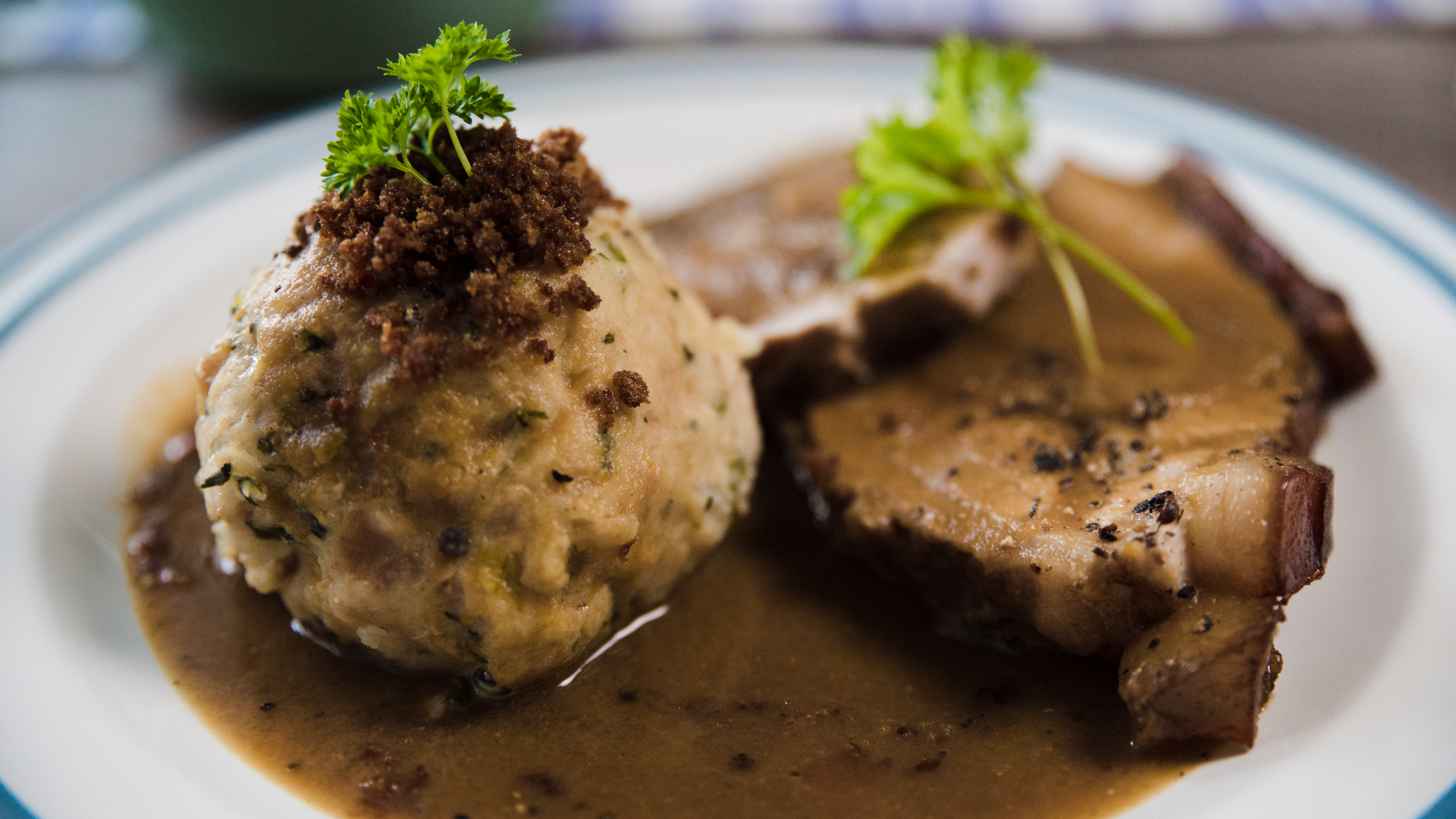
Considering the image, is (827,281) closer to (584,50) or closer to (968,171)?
(968,171)

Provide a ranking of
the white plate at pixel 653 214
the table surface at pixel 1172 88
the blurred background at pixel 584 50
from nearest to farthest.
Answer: the white plate at pixel 653 214 < the table surface at pixel 1172 88 < the blurred background at pixel 584 50

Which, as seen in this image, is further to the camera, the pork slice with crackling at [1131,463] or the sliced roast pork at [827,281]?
the sliced roast pork at [827,281]

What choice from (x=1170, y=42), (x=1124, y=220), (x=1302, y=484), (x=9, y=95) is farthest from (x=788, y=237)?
(x=9, y=95)

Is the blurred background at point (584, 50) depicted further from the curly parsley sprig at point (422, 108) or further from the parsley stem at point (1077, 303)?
the curly parsley sprig at point (422, 108)

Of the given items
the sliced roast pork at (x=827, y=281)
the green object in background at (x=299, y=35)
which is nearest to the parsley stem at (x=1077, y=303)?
the sliced roast pork at (x=827, y=281)

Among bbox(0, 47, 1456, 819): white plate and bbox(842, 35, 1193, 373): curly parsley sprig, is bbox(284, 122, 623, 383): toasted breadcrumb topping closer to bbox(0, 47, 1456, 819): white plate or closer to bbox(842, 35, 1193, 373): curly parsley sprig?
bbox(0, 47, 1456, 819): white plate

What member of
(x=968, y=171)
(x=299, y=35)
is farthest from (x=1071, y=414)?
(x=299, y=35)

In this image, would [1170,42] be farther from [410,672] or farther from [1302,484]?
[410,672]
